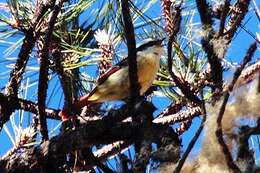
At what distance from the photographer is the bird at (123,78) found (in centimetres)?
273

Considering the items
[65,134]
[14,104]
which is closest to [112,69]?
[14,104]

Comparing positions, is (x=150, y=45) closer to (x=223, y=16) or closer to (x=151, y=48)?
(x=151, y=48)

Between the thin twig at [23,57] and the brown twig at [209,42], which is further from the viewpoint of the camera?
the thin twig at [23,57]

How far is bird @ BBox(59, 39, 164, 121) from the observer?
8.95 ft

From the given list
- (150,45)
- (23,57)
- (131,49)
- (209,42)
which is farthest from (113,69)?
(209,42)

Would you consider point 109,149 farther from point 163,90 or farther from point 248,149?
point 248,149

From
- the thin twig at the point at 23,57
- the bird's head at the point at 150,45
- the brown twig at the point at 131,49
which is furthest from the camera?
the bird's head at the point at 150,45

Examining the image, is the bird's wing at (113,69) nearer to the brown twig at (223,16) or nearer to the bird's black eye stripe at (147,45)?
the bird's black eye stripe at (147,45)

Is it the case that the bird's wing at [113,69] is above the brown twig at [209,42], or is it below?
above

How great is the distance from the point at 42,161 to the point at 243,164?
73 centimetres

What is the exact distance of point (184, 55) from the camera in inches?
96.2

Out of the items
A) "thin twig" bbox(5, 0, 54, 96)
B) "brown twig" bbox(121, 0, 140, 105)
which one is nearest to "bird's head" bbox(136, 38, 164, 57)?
"thin twig" bbox(5, 0, 54, 96)

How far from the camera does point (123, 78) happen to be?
121 inches

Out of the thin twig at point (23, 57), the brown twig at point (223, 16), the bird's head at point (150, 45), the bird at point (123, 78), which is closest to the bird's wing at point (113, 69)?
the bird at point (123, 78)
